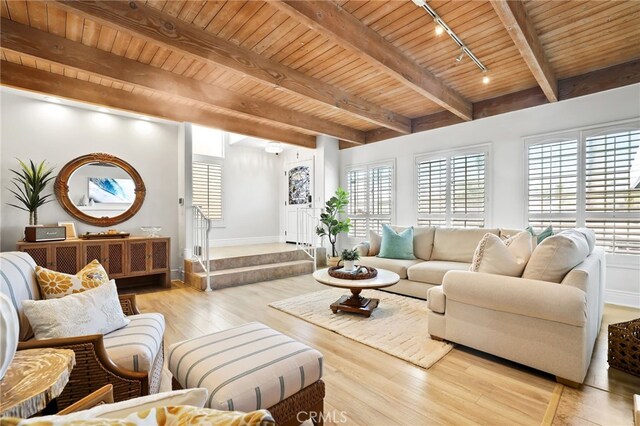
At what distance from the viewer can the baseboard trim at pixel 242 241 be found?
6.62 metres

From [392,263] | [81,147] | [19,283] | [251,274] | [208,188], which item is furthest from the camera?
[208,188]

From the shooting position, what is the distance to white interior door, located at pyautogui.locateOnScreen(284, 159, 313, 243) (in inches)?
266

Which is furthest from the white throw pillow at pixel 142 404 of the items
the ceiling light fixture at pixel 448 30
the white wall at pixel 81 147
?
the white wall at pixel 81 147

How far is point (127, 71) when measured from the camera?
3.21 metres

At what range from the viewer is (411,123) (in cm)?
549

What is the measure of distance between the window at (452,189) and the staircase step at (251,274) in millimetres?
2437

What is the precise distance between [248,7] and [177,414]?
9.30 ft

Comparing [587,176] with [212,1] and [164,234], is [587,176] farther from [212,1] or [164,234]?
[164,234]

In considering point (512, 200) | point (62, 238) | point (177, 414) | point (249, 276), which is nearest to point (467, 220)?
point (512, 200)

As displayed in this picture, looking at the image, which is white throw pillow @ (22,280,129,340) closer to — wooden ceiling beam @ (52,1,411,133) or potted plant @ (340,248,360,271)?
wooden ceiling beam @ (52,1,411,133)

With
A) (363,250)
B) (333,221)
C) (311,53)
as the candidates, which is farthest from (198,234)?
(311,53)

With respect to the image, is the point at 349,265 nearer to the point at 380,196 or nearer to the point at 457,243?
the point at 457,243

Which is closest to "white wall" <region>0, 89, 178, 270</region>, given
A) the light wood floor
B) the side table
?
the light wood floor

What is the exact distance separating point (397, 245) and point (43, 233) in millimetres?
4738
